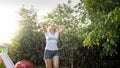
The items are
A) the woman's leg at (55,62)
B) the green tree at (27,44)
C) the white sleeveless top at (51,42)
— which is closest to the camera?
the woman's leg at (55,62)

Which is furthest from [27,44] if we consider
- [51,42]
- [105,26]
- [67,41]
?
[51,42]

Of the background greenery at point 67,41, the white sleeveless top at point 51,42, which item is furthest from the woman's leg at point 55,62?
the background greenery at point 67,41

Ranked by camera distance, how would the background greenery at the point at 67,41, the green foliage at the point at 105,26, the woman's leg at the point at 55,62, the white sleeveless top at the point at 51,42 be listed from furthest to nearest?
the background greenery at the point at 67,41 < the green foliage at the point at 105,26 < the white sleeveless top at the point at 51,42 < the woman's leg at the point at 55,62

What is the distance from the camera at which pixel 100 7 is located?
12.9 m

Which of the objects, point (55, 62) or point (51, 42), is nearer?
point (55, 62)

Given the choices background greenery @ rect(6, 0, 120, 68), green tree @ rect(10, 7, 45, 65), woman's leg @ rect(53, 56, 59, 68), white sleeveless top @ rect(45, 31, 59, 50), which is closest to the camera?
woman's leg @ rect(53, 56, 59, 68)

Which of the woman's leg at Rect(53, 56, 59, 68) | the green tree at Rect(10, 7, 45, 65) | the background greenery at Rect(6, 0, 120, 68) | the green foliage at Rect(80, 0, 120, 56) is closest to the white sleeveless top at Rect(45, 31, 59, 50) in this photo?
the woman's leg at Rect(53, 56, 59, 68)

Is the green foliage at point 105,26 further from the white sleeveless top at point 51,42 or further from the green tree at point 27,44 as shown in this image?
the green tree at point 27,44

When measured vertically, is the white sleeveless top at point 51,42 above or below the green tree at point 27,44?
above

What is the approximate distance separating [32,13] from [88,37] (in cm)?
704

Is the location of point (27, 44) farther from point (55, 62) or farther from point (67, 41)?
point (55, 62)

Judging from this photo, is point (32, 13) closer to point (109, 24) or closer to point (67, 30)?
point (67, 30)

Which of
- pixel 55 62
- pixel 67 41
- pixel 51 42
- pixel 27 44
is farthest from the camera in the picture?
pixel 27 44

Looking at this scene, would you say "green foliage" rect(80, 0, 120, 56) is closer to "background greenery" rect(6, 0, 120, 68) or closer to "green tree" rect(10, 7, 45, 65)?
"background greenery" rect(6, 0, 120, 68)
